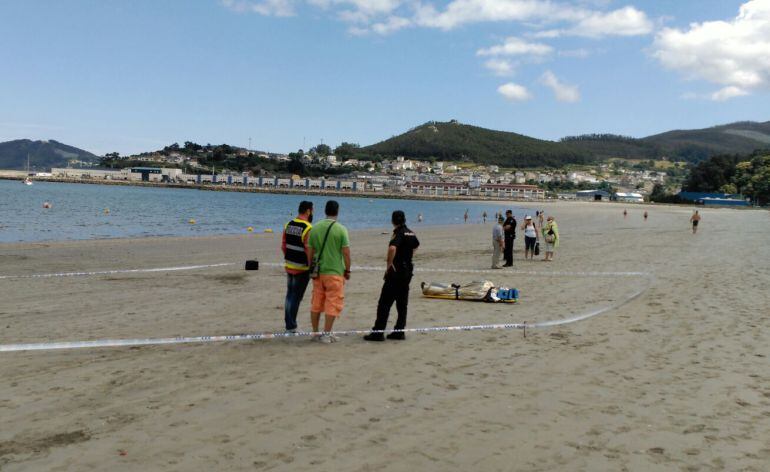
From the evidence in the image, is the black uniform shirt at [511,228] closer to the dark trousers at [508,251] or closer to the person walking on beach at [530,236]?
Result: the dark trousers at [508,251]

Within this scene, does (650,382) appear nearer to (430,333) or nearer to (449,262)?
(430,333)

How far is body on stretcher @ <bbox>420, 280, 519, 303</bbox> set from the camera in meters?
10.6

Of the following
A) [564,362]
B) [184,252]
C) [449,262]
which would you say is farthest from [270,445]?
[184,252]

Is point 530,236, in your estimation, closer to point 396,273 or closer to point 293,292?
point 396,273

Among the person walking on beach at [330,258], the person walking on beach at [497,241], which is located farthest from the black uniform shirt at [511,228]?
the person walking on beach at [330,258]

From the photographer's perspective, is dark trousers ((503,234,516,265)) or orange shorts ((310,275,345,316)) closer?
orange shorts ((310,275,345,316))

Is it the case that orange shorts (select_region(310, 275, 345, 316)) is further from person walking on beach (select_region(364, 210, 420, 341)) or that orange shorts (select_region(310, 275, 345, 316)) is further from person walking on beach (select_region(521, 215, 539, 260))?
person walking on beach (select_region(521, 215, 539, 260))

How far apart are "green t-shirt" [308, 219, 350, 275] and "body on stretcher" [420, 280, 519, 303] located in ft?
13.9

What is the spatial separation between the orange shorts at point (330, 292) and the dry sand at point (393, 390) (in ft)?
1.50

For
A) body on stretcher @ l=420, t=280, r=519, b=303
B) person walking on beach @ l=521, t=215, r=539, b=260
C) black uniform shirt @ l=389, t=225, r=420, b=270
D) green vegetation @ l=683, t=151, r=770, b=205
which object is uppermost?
green vegetation @ l=683, t=151, r=770, b=205

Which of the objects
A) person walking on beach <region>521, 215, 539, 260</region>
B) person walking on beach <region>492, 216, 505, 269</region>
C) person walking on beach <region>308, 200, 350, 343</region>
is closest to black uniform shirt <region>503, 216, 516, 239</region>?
person walking on beach <region>492, 216, 505, 269</region>

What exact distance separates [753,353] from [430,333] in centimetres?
388

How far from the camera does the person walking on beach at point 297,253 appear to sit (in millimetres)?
7312

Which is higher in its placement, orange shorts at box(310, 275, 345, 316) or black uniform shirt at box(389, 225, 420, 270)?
black uniform shirt at box(389, 225, 420, 270)
